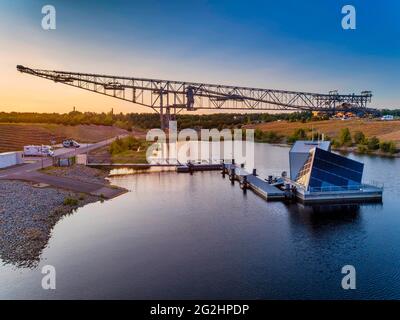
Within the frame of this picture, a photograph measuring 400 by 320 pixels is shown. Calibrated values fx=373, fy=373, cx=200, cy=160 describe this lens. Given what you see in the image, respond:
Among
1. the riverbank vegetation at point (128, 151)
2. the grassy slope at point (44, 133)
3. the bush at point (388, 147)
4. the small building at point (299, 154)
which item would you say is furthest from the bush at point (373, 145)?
the grassy slope at point (44, 133)

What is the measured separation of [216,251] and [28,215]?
11.9 m

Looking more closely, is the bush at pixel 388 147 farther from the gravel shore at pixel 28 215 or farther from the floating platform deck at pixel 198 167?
the gravel shore at pixel 28 215

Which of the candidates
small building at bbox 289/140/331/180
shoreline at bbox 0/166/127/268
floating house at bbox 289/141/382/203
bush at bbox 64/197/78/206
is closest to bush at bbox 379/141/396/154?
small building at bbox 289/140/331/180

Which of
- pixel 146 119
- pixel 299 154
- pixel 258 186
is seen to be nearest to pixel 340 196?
pixel 299 154

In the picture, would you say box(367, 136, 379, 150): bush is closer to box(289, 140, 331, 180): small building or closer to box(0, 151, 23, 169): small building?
box(289, 140, 331, 180): small building

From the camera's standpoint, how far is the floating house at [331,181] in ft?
94.4

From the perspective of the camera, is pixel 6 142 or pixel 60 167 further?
pixel 6 142

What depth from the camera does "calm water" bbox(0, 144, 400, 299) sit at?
14.3 meters

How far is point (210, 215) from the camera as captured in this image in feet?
81.0

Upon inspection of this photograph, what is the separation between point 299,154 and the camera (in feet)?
105

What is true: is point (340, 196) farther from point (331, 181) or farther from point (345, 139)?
point (345, 139)
